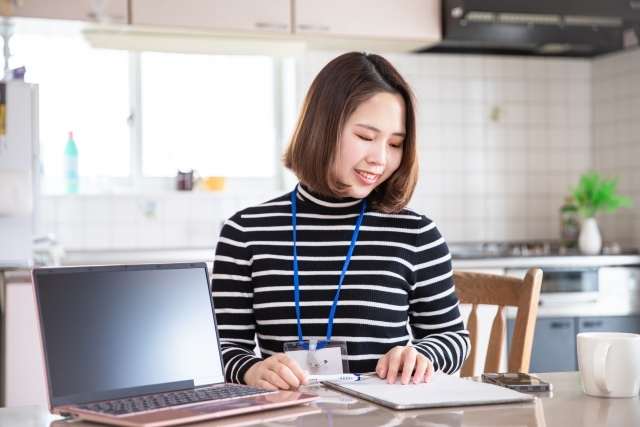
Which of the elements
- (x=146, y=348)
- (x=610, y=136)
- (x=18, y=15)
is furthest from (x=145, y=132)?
(x=146, y=348)

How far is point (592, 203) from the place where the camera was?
12.4ft

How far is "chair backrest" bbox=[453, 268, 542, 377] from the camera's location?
1.54 metres

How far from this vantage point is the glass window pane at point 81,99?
3645 millimetres

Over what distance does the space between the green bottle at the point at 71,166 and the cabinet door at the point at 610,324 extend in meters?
2.25

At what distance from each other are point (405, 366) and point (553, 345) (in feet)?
8.10

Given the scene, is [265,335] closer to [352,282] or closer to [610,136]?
[352,282]

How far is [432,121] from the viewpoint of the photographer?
4.00 m

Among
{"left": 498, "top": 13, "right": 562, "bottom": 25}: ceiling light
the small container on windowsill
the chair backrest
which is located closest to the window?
the small container on windowsill

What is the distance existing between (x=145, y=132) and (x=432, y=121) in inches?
53.9

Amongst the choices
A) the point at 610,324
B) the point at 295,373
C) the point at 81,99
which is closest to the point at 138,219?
the point at 81,99

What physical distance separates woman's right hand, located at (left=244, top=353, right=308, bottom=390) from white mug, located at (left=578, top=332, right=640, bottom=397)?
391mm

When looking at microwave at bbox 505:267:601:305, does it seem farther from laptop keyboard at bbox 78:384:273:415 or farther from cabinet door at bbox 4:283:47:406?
laptop keyboard at bbox 78:384:273:415

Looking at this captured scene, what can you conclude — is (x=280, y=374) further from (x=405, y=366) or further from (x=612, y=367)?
(x=612, y=367)

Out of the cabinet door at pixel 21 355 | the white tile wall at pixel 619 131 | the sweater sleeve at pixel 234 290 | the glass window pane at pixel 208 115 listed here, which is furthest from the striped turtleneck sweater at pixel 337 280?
the white tile wall at pixel 619 131
